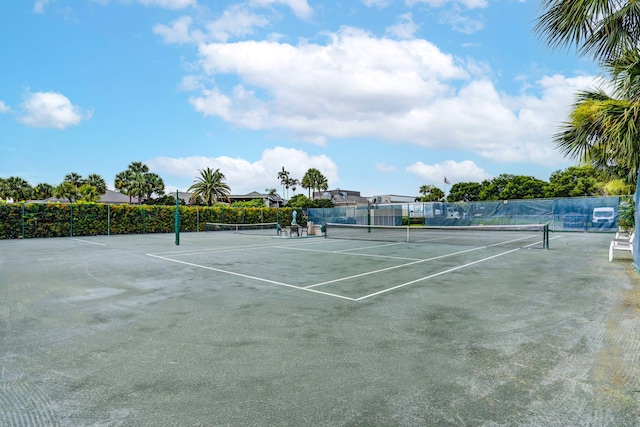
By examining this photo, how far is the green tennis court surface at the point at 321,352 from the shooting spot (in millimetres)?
2799

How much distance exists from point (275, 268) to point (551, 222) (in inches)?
1020

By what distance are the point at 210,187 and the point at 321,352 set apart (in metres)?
57.4

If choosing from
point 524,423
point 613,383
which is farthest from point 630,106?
point 524,423

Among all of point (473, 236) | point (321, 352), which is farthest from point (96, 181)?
point (321, 352)

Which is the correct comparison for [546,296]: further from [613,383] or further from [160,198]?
[160,198]

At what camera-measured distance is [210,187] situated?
58.1 meters

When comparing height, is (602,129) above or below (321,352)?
above

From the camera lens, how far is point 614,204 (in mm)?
24328

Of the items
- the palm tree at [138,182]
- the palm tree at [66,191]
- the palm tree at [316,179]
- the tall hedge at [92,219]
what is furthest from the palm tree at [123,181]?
the palm tree at [316,179]

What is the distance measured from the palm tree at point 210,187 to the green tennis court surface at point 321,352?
51.5 meters

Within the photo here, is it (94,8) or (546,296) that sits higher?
(94,8)

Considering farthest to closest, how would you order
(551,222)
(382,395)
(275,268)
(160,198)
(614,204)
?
(160,198), (551,222), (614,204), (275,268), (382,395)

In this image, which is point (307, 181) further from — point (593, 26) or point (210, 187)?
point (593, 26)

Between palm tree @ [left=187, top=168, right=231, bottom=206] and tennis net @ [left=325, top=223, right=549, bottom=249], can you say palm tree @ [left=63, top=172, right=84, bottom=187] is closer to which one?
palm tree @ [left=187, top=168, right=231, bottom=206]
